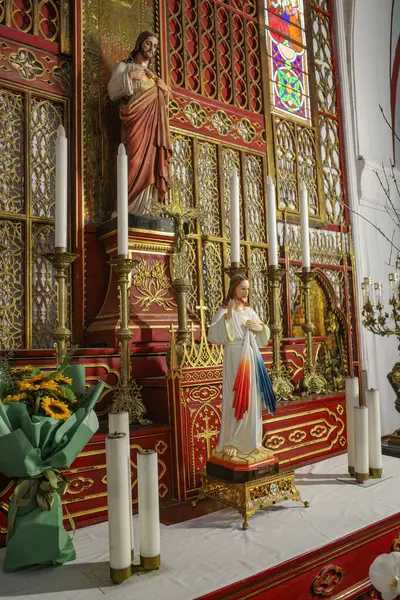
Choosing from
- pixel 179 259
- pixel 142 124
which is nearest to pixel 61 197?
pixel 179 259

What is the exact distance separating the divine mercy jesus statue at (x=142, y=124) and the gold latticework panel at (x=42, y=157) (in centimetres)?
56

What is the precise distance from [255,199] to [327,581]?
162 inches

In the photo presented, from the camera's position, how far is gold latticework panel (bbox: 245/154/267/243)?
5367mm

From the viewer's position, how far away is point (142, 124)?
Result: 4035 millimetres

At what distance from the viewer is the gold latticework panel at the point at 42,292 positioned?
12.4 ft

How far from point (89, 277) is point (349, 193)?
3.95 m

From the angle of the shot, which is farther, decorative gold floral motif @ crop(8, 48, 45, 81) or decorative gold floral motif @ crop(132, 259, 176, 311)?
decorative gold floral motif @ crop(8, 48, 45, 81)

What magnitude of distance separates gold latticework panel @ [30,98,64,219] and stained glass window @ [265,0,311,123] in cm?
287

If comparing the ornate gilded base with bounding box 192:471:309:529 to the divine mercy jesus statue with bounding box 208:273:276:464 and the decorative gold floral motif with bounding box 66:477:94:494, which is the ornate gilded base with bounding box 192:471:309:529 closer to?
the divine mercy jesus statue with bounding box 208:273:276:464

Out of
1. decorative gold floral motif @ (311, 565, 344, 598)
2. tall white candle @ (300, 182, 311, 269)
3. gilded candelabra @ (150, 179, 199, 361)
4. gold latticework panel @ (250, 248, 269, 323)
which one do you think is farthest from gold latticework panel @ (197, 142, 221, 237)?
decorative gold floral motif @ (311, 565, 344, 598)

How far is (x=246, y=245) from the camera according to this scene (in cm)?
520

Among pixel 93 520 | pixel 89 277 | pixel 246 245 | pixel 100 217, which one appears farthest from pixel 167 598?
pixel 246 245

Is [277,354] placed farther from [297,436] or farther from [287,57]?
[287,57]

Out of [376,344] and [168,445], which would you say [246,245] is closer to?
[376,344]
